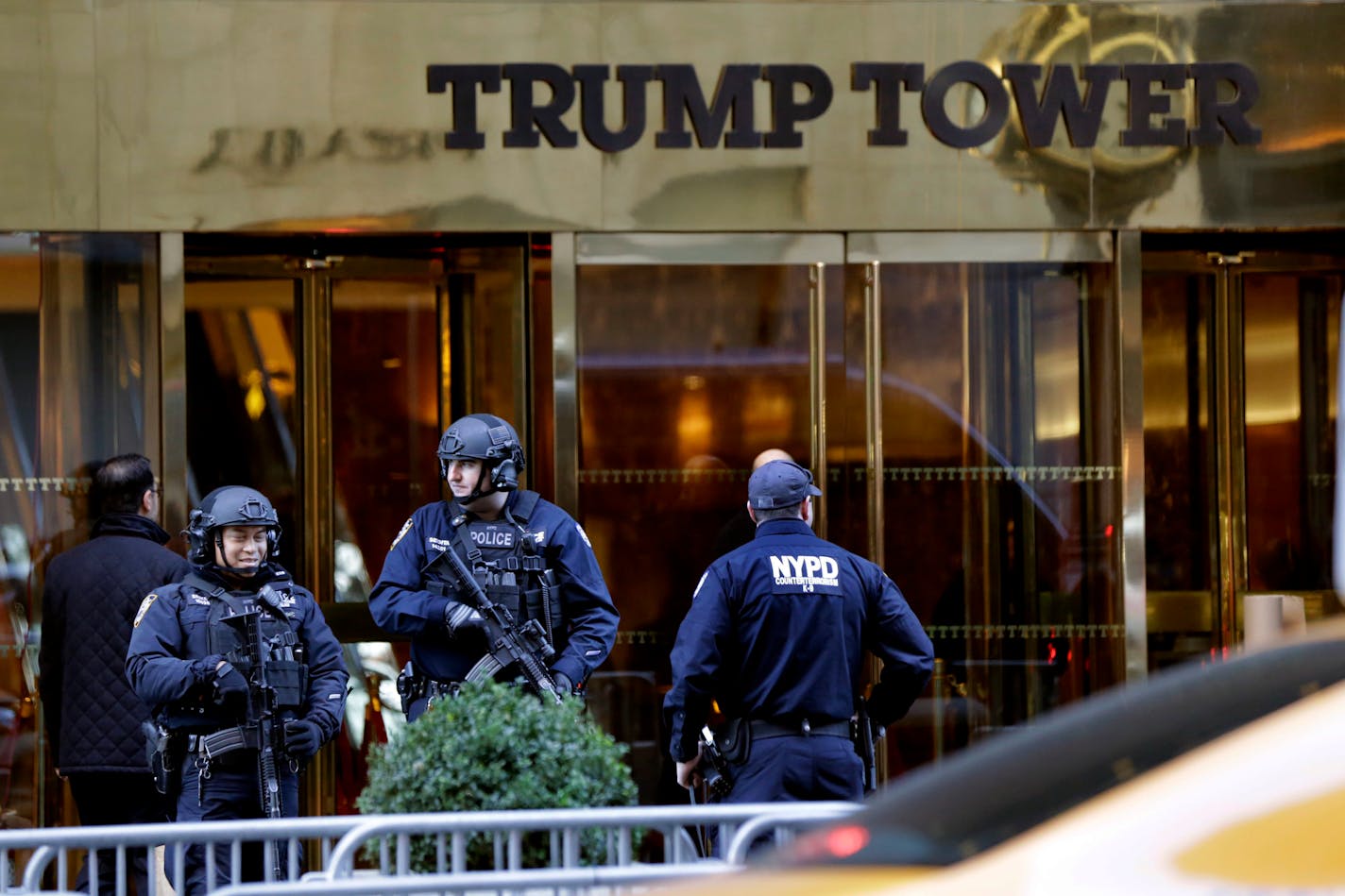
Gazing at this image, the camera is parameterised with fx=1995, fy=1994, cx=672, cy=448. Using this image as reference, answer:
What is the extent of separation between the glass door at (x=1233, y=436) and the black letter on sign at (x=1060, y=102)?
112 cm

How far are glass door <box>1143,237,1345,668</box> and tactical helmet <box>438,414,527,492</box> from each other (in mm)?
4003

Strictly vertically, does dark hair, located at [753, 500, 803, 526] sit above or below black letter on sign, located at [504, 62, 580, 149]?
below

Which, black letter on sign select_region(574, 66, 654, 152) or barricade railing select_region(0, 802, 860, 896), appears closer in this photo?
barricade railing select_region(0, 802, 860, 896)

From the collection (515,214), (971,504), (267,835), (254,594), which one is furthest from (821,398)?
(267,835)

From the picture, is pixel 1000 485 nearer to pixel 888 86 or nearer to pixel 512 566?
pixel 888 86

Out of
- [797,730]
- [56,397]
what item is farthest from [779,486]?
[56,397]

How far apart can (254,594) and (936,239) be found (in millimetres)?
3932

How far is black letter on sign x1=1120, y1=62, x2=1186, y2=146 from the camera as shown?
970 centimetres

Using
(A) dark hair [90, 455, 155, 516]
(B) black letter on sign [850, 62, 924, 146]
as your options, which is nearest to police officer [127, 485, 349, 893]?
(A) dark hair [90, 455, 155, 516]

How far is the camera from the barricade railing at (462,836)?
5.27 metres

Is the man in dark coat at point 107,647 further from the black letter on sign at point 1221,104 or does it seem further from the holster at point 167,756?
the black letter on sign at point 1221,104

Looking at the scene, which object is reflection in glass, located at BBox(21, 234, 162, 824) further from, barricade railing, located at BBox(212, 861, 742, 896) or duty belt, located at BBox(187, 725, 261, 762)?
barricade railing, located at BBox(212, 861, 742, 896)

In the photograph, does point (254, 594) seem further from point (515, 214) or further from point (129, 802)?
point (515, 214)

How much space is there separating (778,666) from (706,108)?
3367 millimetres
